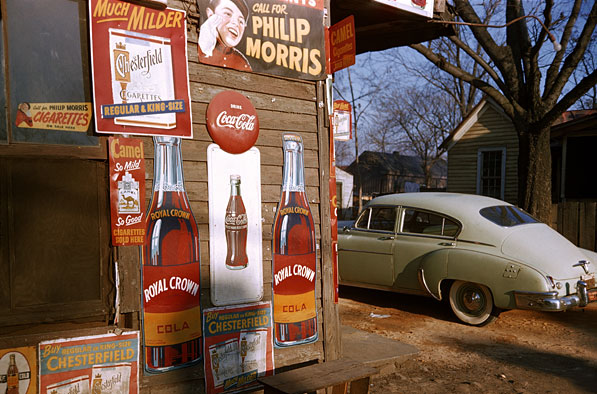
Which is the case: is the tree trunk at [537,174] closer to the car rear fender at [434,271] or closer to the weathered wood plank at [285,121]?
the car rear fender at [434,271]

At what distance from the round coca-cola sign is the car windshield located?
441 cm

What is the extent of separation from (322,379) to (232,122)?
215cm

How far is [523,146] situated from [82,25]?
33.1 ft

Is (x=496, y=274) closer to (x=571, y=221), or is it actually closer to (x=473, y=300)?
(x=473, y=300)

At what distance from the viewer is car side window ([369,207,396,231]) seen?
8.02 metres

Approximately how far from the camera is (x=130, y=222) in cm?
354

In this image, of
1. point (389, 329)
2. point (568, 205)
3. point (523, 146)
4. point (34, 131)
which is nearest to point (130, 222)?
point (34, 131)

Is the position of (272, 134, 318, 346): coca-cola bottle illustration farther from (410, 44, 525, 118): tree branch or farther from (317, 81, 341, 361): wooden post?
(410, 44, 525, 118): tree branch

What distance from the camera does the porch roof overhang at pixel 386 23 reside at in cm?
504

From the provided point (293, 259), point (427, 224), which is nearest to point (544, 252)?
point (427, 224)

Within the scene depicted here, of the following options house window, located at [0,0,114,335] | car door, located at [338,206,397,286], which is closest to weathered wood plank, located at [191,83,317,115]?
house window, located at [0,0,114,335]

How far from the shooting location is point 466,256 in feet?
22.2

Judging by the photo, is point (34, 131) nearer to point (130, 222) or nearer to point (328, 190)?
point (130, 222)

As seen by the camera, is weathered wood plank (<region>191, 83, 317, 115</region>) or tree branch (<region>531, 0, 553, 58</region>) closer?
weathered wood plank (<region>191, 83, 317, 115</region>)
